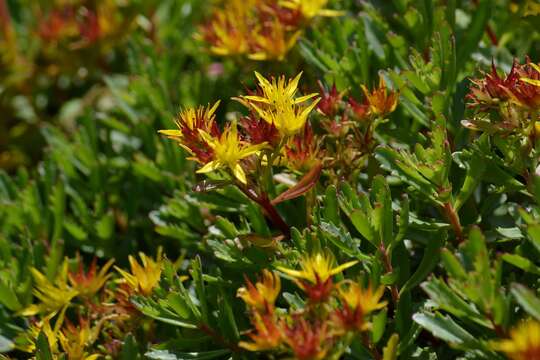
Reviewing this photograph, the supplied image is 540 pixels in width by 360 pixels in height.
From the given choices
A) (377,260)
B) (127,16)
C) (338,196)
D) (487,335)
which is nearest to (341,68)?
(338,196)

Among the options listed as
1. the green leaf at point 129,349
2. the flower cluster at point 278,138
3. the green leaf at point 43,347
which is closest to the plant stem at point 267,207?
the flower cluster at point 278,138

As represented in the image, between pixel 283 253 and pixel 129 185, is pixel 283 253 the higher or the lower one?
the higher one

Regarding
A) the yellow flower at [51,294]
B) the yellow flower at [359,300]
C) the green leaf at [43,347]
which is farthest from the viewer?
the yellow flower at [51,294]

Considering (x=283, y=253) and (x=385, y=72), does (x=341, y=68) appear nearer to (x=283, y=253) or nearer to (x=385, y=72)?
(x=385, y=72)

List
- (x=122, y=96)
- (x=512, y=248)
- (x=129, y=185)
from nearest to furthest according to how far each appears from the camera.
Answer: (x=512, y=248) < (x=129, y=185) < (x=122, y=96)

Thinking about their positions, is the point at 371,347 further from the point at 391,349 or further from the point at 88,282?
the point at 88,282

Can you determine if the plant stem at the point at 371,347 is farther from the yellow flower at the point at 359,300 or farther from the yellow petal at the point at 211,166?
the yellow petal at the point at 211,166

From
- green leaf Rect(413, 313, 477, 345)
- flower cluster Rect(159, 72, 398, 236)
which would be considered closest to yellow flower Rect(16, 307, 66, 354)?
flower cluster Rect(159, 72, 398, 236)
